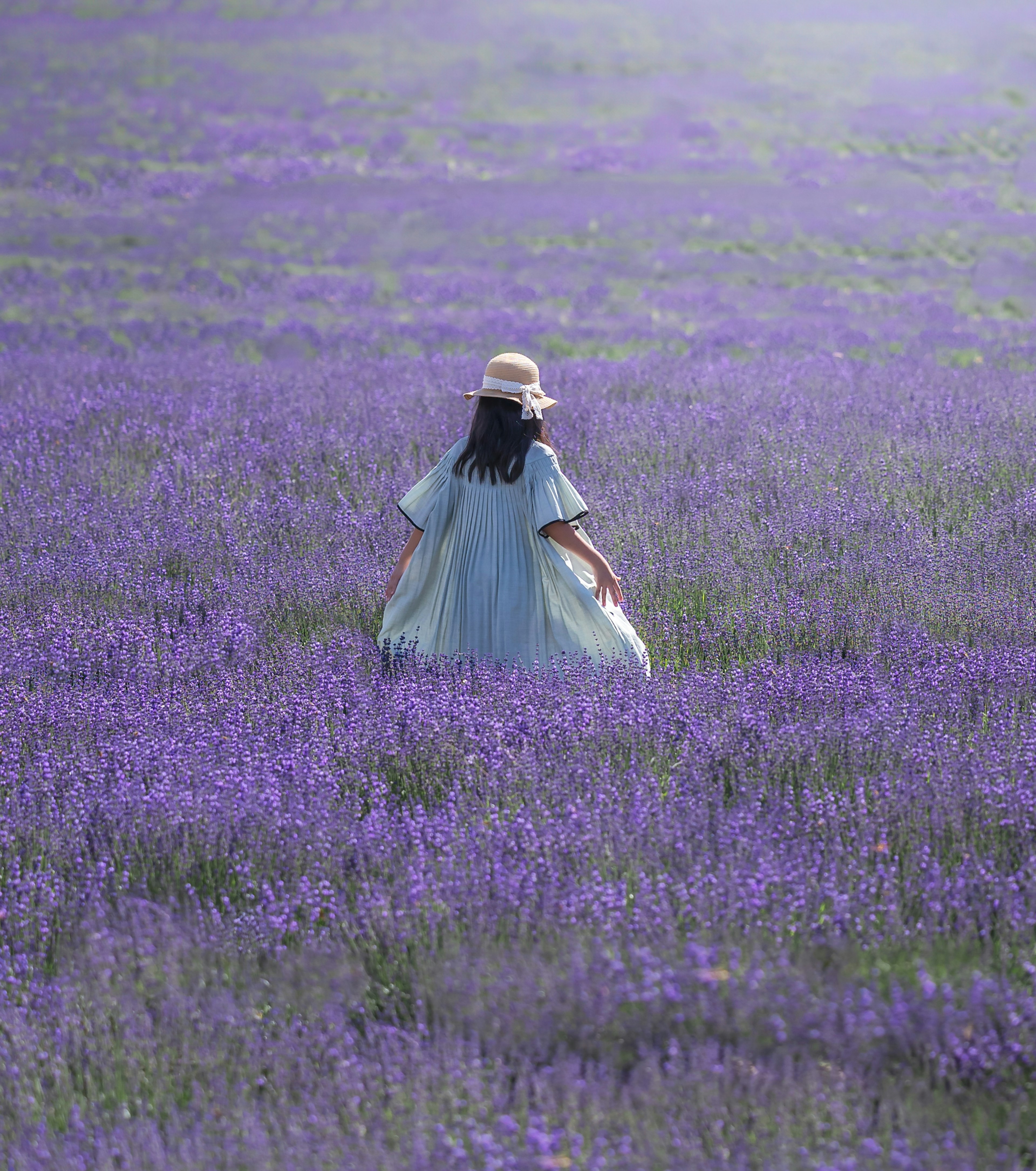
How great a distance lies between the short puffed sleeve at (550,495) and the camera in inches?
126

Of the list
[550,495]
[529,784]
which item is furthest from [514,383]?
[529,784]

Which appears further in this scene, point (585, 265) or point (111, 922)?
point (585, 265)

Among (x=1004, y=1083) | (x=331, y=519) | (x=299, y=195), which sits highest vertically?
(x=299, y=195)

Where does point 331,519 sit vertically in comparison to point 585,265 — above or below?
below

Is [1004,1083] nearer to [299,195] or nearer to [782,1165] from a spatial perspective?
[782,1165]

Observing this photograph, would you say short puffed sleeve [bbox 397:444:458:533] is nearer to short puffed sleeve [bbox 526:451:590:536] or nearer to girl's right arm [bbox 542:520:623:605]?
short puffed sleeve [bbox 526:451:590:536]

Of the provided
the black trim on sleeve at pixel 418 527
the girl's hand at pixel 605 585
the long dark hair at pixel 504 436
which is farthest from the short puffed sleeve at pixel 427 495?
the girl's hand at pixel 605 585

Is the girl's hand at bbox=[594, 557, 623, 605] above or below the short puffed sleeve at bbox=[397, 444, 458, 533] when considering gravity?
below

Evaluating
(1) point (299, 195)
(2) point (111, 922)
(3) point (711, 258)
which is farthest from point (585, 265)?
(2) point (111, 922)

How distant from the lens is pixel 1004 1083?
1.70 metres

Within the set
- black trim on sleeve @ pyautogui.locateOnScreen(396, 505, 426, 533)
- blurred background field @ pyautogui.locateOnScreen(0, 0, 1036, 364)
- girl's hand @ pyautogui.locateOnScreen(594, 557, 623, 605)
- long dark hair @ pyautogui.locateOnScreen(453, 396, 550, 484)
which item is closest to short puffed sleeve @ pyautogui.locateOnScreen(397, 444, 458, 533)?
black trim on sleeve @ pyautogui.locateOnScreen(396, 505, 426, 533)

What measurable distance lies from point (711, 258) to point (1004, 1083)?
15617mm

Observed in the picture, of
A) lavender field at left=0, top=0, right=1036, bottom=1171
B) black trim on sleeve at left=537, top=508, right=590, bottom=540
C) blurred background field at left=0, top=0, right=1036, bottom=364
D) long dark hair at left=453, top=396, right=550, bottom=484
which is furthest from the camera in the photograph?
blurred background field at left=0, top=0, right=1036, bottom=364

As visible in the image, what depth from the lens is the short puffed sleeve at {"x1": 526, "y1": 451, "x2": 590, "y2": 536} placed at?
10.5 feet
